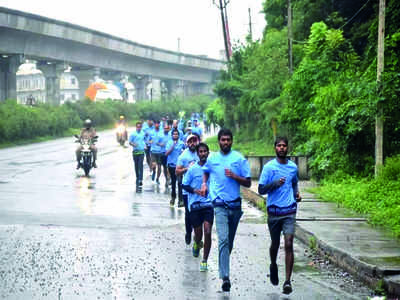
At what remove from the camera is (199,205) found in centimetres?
1085

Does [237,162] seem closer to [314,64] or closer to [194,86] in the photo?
[314,64]

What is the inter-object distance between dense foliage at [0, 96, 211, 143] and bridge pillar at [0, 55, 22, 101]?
7.44 ft

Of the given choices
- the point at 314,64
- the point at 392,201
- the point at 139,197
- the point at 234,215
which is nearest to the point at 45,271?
the point at 234,215

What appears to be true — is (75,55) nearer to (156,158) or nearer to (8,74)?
(8,74)

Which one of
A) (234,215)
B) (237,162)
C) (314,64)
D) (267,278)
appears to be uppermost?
(314,64)

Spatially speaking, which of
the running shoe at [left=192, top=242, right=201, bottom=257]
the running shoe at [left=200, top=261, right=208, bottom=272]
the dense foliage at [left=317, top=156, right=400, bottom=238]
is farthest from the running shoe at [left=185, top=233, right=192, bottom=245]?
the dense foliage at [left=317, top=156, right=400, bottom=238]

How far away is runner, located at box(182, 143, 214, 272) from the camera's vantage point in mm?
10414

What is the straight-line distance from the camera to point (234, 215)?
969 cm

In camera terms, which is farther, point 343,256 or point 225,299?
point 343,256

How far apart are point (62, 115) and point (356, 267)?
52.7m

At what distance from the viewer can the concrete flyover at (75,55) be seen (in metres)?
53.7

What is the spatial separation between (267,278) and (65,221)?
607cm

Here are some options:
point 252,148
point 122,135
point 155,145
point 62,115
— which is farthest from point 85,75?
point 155,145

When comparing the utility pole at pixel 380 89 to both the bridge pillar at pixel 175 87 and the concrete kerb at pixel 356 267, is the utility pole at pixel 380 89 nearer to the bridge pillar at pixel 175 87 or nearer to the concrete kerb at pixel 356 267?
the concrete kerb at pixel 356 267
